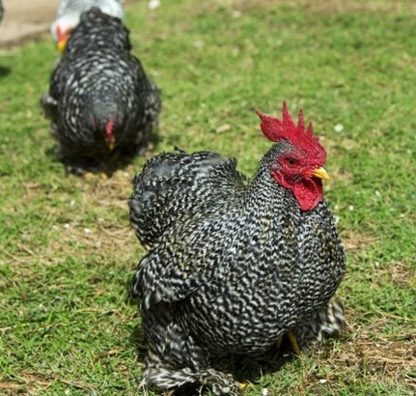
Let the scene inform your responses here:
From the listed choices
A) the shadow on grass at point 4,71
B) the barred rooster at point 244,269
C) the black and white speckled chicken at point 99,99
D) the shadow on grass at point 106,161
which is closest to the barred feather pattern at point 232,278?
the barred rooster at point 244,269

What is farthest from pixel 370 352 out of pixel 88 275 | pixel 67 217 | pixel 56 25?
pixel 56 25

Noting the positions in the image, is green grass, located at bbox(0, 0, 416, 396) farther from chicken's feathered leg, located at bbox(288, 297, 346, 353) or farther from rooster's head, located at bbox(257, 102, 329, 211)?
rooster's head, located at bbox(257, 102, 329, 211)

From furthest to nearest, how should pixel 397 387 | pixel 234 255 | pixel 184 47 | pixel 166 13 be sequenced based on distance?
pixel 166 13 → pixel 184 47 → pixel 397 387 → pixel 234 255

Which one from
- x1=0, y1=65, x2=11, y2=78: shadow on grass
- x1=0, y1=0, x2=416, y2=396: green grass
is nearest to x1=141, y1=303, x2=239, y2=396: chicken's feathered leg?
x1=0, y1=0, x2=416, y2=396: green grass

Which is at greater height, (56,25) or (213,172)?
(213,172)

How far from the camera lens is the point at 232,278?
3.89 meters

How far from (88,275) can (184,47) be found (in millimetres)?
5566

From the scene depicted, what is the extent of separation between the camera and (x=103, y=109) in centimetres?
679

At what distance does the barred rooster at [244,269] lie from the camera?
153 inches

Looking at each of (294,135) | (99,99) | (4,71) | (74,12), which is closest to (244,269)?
(294,135)

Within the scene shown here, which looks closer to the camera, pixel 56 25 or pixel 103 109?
pixel 103 109

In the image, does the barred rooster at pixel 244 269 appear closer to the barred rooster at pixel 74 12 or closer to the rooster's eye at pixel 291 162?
the rooster's eye at pixel 291 162

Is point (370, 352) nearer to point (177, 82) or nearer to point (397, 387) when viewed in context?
point (397, 387)

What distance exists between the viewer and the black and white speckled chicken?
269 inches
